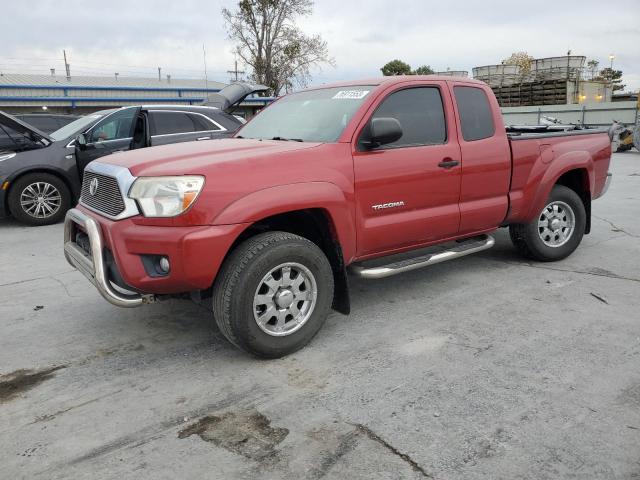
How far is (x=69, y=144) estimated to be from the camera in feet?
27.5

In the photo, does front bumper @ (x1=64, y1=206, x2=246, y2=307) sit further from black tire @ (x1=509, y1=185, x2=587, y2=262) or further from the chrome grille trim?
black tire @ (x1=509, y1=185, x2=587, y2=262)

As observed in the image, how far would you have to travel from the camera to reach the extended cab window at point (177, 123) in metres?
8.19

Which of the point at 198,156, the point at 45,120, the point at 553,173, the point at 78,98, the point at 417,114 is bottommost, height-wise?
the point at 553,173

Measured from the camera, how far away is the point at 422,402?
293 cm

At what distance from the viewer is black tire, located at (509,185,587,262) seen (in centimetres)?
530

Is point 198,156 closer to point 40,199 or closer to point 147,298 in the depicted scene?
point 147,298

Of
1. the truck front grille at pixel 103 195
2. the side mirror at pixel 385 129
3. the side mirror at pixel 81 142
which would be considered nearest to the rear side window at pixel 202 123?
the side mirror at pixel 81 142

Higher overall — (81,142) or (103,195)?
(81,142)

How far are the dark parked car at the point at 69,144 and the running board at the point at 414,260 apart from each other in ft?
14.7

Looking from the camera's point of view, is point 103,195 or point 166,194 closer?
point 166,194

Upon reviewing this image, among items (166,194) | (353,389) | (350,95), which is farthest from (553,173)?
(166,194)

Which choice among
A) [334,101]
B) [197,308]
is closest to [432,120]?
[334,101]

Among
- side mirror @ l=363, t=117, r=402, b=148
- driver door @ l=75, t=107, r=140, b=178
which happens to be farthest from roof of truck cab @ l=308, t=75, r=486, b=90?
driver door @ l=75, t=107, r=140, b=178

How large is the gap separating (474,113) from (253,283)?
8.56 feet
